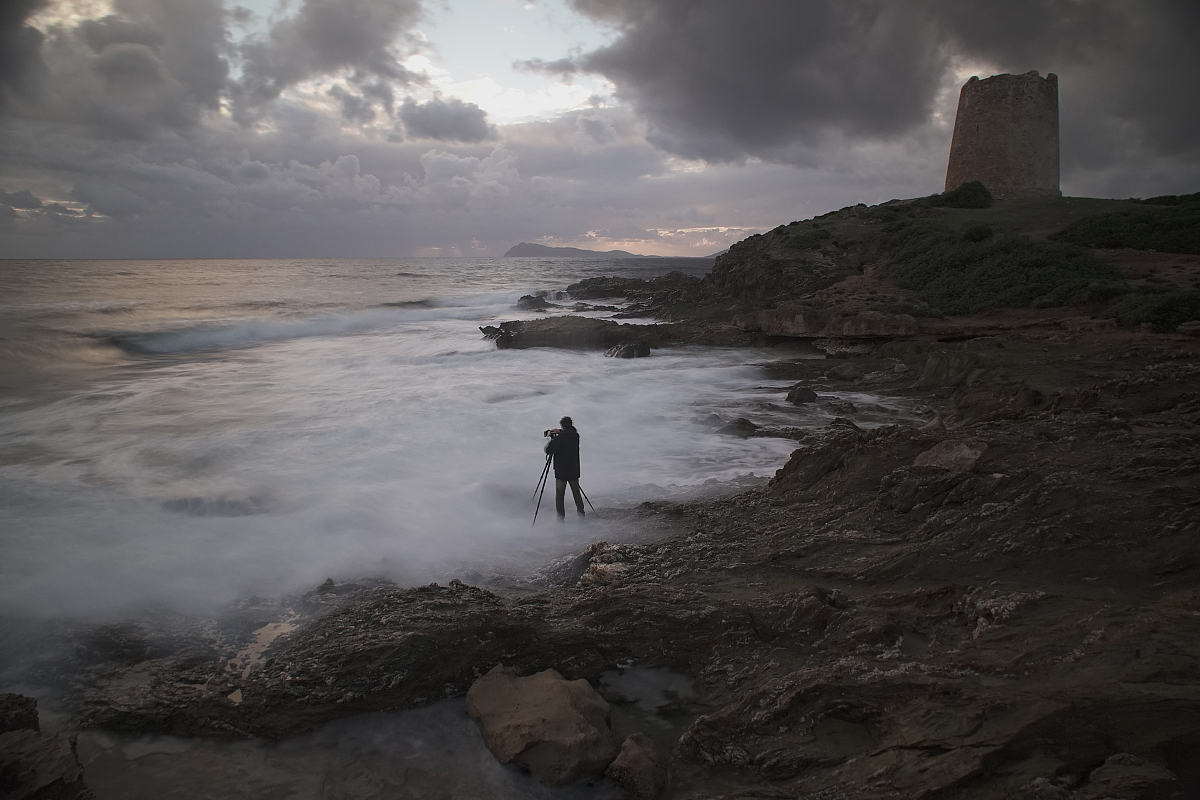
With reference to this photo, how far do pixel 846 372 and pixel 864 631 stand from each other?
36.1 feet

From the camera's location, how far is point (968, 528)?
4688mm

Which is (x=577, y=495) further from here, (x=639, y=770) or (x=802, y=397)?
(x=802, y=397)

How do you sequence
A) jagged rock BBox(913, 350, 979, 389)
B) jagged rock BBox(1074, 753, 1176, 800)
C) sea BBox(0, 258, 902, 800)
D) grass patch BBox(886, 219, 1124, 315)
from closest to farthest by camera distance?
jagged rock BBox(1074, 753, 1176, 800) < sea BBox(0, 258, 902, 800) < jagged rock BBox(913, 350, 979, 389) < grass patch BBox(886, 219, 1124, 315)

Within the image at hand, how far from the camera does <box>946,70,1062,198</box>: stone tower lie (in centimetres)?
2833

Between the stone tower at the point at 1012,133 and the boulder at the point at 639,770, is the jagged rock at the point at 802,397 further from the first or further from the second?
the stone tower at the point at 1012,133

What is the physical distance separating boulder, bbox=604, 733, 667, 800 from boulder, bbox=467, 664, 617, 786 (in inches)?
4.3

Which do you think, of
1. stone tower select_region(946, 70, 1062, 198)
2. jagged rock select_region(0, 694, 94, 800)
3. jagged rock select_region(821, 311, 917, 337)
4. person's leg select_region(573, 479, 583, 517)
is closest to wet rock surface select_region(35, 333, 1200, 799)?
jagged rock select_region(0, 694, 94, 800)

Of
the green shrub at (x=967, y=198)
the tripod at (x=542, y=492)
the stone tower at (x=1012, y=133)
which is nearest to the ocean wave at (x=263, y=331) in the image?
the tripod at (x=542, y=492)

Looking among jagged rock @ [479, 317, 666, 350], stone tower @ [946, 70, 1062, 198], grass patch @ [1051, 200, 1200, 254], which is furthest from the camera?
stone tower @ [946, 70, 1062, 198]

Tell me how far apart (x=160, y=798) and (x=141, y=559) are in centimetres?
367

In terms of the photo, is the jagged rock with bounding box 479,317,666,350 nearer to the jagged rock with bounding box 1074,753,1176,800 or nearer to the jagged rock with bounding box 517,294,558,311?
the jagged rock with bounding box 517,294,558,311

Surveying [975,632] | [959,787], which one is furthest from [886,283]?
[959,787]

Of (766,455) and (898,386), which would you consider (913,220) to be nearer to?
(898,386)

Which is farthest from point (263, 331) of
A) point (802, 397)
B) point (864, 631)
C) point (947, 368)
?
point (864, 631)
